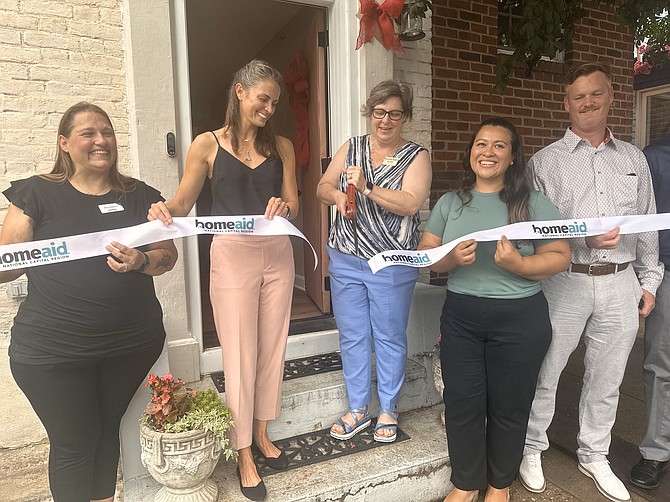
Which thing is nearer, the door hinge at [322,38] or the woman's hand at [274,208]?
the woman's hand at [274,208]

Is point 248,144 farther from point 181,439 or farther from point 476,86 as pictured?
point 476,86

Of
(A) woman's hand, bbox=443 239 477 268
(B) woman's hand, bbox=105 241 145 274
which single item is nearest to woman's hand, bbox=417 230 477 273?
(A) woman's hand, bbox=443 239 477 268

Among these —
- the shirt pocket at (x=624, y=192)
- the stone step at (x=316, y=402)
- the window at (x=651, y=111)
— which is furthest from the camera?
the window at (x=651, y=111)

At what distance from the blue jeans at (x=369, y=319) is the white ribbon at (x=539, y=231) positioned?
18cm

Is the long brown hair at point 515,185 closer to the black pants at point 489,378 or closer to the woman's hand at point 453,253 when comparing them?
the woman's hand at point 453,253

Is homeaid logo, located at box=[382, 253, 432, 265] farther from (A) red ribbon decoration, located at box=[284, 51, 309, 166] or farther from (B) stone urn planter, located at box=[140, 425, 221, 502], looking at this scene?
(A) red ribbon decoration, located at box=[284, 51, 309, 166]

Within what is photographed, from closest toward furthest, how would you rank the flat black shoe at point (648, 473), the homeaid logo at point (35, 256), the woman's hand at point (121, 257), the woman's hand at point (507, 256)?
the homeaid logo at point (35, 256) < the woman's hand at point (121, 257) < the woman's hand at point (507, 256) < the flat black shoe at point (648, 473)

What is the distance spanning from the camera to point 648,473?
8.44ft

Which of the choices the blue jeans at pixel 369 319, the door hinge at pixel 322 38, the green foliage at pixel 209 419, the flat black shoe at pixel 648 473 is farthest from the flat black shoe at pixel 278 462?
the door hinge at pixel 322 38

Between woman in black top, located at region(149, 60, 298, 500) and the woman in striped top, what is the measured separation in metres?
0.34

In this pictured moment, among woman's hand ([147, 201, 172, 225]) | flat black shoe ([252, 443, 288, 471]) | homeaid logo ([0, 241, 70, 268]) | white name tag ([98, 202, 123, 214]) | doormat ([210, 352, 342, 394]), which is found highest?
white name tag ([98, 202, 123, 214])

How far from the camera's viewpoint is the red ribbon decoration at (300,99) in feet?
12.8

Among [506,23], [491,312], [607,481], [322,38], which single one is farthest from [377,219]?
[506,23]

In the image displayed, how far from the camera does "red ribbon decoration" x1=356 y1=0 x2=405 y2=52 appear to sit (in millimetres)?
3068
